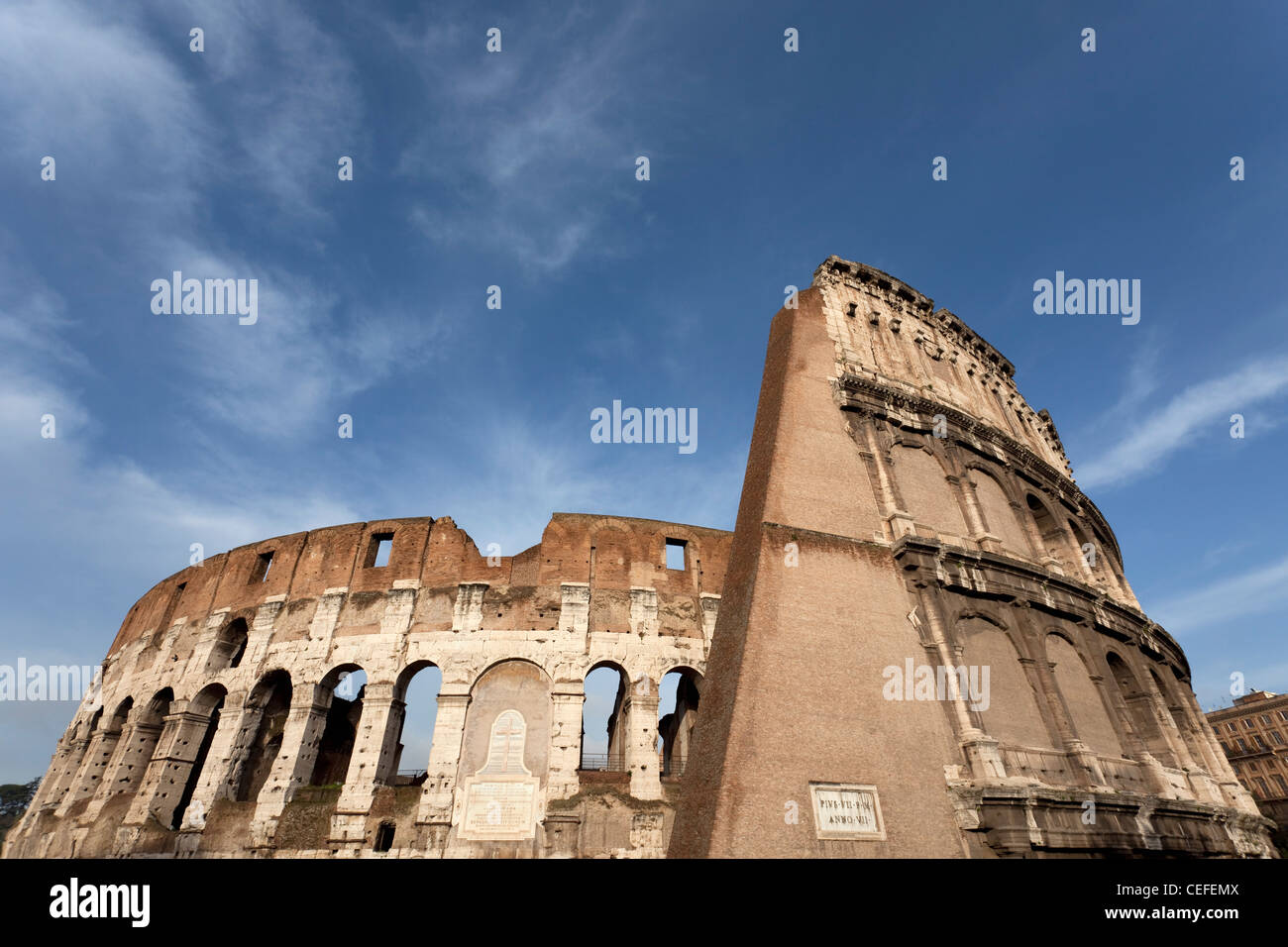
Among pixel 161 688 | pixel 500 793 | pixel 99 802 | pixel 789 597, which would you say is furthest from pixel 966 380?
pixel 99 802

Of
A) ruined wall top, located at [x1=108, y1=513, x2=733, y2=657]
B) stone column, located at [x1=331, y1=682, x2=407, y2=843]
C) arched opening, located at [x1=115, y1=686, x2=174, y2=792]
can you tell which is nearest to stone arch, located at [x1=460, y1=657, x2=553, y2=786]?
ruined wall top, located at [x1=108, y1=513, x2=733, y2=657]

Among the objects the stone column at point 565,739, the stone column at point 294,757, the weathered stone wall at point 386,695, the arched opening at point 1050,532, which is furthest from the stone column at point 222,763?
the arched opening at point 1050,532

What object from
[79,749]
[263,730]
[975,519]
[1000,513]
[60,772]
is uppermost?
[1000,513]

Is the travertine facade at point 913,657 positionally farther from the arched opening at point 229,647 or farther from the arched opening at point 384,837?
the arched opening at point 229,647

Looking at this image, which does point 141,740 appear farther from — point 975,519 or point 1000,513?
point 1000,513

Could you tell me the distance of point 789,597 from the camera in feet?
35.3

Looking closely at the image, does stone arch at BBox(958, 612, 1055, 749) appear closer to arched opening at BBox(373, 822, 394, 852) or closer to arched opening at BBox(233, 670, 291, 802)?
arched opening at BBox(373, 822, 394, 852)

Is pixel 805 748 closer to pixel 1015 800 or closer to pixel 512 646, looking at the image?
pixel 1015 800

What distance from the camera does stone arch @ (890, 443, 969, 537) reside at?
14.2 meters

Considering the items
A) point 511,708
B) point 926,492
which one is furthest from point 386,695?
point 926,492

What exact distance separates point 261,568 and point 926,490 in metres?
20.7

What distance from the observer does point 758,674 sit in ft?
31.6

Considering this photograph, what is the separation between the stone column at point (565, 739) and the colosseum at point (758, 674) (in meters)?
0.06

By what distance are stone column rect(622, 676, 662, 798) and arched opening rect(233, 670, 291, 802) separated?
Result: 30.6ft
